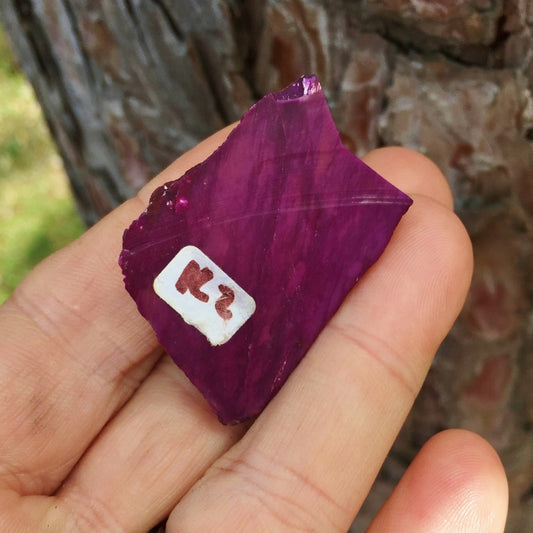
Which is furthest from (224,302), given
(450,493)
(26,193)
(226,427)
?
(26,193)

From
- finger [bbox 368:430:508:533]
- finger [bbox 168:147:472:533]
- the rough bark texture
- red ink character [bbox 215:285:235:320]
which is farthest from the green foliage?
finger [bbox 368:430:508:533]

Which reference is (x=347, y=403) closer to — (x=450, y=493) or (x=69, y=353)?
(x=450, y=493)

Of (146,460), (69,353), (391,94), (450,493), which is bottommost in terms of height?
(450,493)

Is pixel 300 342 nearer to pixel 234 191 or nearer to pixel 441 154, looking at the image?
pixel 234 191

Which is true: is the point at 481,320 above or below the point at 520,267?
below

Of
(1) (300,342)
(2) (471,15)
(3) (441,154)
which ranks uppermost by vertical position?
(2) (471,15)

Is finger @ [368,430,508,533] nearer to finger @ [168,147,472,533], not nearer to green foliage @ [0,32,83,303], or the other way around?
finger @ [168,147,472,533]

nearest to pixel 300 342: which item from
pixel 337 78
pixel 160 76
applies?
pixel 337 78
